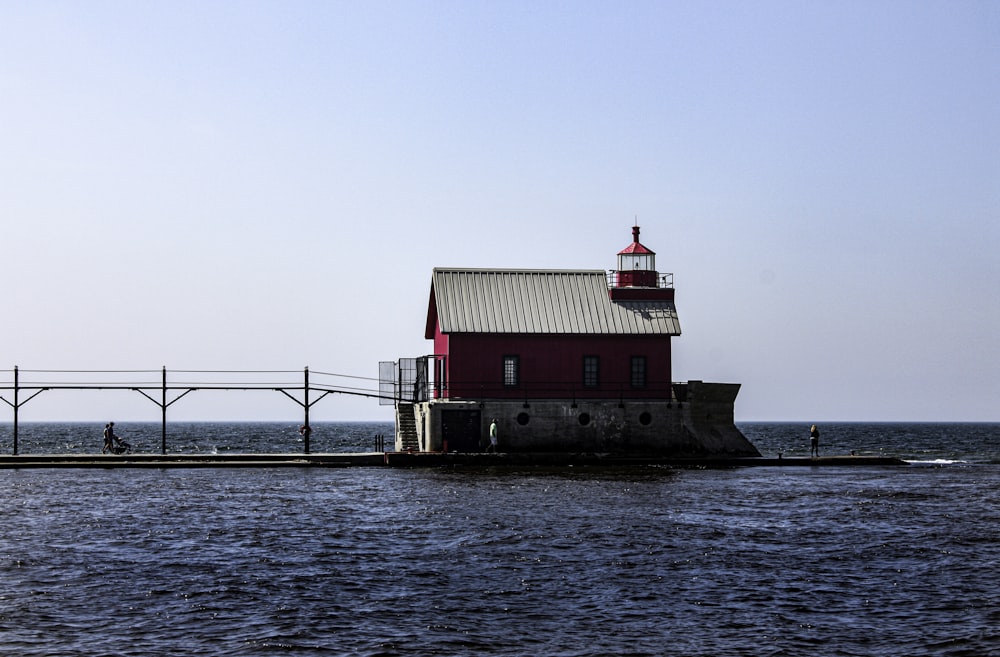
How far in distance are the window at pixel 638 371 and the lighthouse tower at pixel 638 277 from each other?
131 inches

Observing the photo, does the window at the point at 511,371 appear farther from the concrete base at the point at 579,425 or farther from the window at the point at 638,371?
the window at the point at 638,371

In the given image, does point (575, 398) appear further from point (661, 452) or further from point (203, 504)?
point (203, 504)

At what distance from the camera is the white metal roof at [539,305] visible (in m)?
50.0

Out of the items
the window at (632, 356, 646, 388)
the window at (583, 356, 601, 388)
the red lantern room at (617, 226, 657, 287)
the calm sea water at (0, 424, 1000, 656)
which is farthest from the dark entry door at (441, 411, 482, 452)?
the red lantern room at (617, 226, 657, 287)

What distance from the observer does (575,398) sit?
162 ft

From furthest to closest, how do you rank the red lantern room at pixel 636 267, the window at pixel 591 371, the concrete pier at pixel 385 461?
the red lantern room at pixel 636 267 → the window at pixel 591 371 → the concrete pier at pixel 385 461

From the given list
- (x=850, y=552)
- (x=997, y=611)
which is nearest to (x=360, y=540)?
(x=850, y=552)

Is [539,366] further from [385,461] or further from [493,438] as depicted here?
[385,461]

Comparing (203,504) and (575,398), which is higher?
(575,398)

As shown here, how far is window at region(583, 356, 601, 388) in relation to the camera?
1967 inches

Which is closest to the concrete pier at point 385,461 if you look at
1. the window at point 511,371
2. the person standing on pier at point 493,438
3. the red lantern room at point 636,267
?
the person standing on pier at point 493,438

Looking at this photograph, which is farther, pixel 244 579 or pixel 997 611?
pixel 244 579

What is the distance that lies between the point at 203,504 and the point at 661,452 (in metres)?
21.7

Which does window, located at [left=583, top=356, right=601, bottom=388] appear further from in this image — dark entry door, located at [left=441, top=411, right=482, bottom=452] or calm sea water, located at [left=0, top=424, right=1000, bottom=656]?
calm sea water, located at [left=0, top=424, right=1000, bottom=656]
